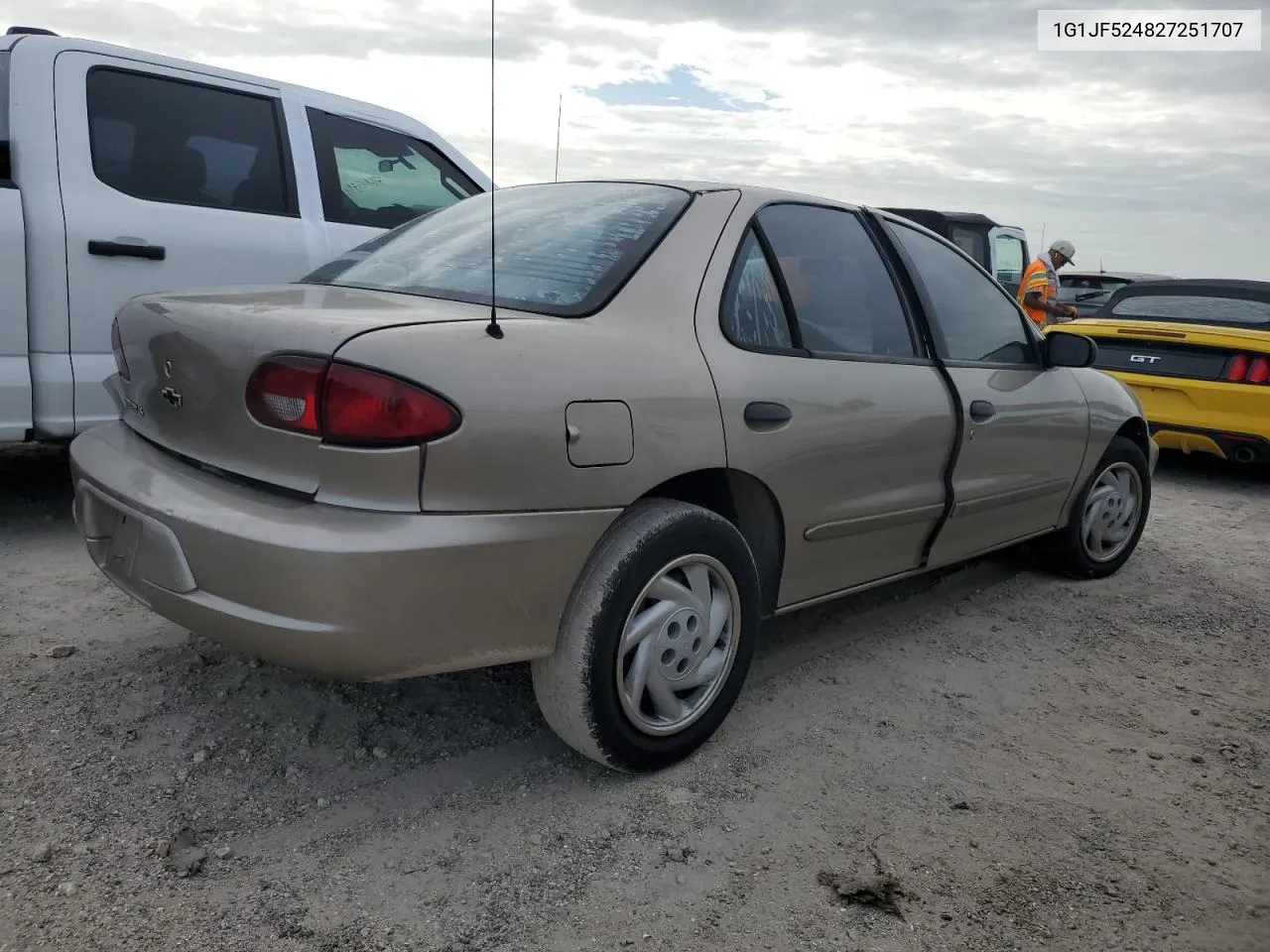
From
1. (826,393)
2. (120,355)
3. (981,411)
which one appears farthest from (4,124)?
(981,411)

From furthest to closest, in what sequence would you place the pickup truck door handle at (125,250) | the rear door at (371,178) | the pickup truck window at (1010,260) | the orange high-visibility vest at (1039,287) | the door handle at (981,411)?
the pickup truck window at (1010,260)
the orange high-visibility vest at (1039,287)
the rear door at (371,178)
the pickup truck door handle at (125,250)
the door handle at (981,411)

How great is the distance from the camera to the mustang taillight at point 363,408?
2.08 m

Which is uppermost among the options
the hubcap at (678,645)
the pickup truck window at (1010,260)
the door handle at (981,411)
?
the pickup truck window at (1010,260)

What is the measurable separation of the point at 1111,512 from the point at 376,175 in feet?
12.2

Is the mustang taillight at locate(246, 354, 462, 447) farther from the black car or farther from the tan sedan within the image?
the black car

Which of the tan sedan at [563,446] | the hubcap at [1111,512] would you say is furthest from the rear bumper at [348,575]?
the hubcap at [1111,512]

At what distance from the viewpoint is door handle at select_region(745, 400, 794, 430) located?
268 cm

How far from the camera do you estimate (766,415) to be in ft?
8.94

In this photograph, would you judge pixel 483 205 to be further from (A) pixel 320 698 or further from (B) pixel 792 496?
(A) pixel 320 698

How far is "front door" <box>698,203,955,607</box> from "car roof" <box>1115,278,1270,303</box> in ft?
16.7

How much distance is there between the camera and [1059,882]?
229cm

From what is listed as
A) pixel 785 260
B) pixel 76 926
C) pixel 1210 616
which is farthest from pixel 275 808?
pixel 1210 616

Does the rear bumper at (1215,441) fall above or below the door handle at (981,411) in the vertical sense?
below

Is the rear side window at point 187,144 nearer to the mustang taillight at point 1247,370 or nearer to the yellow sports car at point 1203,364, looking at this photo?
the yellow sports car at point 1203,364
